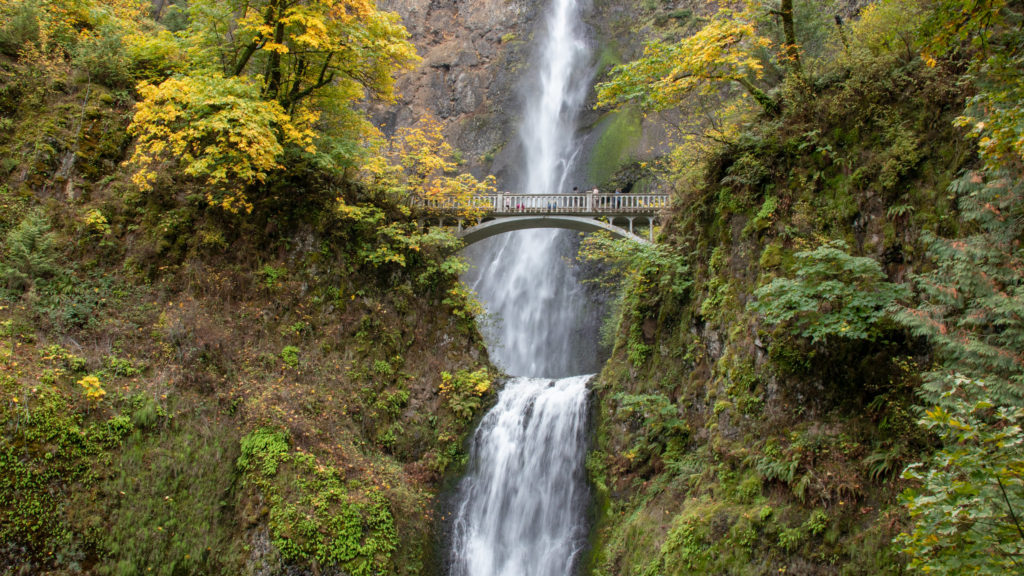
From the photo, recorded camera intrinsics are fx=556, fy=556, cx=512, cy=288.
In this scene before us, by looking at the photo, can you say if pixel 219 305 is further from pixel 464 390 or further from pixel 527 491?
pixel 527 491

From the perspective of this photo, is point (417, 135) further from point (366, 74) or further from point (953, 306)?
point (953, 306)

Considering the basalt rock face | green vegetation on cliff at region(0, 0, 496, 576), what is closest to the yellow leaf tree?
green vegetation on cliff at region(0, 0, 496, 576)

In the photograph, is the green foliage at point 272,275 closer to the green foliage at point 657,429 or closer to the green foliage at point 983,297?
the green foliage at point 657,429

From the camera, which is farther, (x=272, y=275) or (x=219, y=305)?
(x=272, y=275)

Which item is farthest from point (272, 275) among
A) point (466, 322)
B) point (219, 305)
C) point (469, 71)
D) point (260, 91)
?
point (469, 71)

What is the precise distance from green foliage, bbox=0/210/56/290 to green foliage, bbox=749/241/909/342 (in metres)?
13.1

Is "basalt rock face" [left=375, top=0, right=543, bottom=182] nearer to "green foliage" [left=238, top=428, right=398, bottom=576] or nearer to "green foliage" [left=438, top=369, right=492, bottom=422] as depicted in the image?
"green foliage" [left=438, top=369, right=492, bottom=422]

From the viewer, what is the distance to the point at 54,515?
28.6 feet

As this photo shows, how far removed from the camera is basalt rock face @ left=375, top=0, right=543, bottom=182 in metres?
33.1

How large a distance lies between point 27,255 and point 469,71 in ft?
94.2

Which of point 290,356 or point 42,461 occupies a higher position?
point 290,356

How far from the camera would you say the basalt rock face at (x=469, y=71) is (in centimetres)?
3306

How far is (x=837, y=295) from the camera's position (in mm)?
6863

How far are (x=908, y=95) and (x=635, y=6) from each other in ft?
98.0
